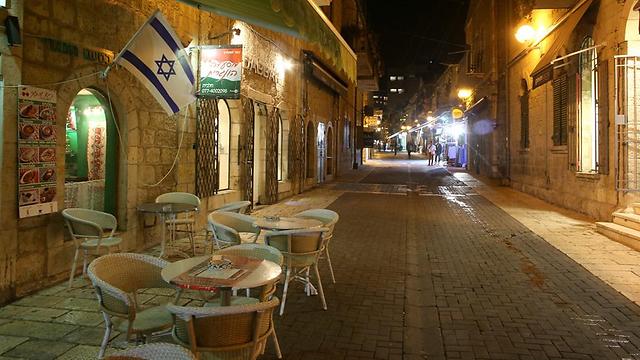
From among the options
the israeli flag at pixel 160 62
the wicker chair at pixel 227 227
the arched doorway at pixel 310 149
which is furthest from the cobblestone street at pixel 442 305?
the arched doorway at pixel 310 149

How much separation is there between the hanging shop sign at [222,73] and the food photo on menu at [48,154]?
349 cm

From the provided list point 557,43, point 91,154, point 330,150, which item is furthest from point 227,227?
point 330,150

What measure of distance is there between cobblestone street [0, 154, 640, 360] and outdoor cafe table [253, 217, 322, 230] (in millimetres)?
830

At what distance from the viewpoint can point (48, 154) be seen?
5.77 metres

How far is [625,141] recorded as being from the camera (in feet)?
31.9

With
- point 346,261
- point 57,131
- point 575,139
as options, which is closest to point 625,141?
point 575,139

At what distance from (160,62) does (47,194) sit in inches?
83.7

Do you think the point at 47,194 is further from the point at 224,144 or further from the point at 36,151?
the point at 224,144

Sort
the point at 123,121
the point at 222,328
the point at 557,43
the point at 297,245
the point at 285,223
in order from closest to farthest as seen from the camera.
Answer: the point at 222,328 < the point at 297,245 < the point at 285,223 < the point at 123,121 < the point at 557,43

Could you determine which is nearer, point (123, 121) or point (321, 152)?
point (123, 121)

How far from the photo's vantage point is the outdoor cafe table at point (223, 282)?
3.20 meters

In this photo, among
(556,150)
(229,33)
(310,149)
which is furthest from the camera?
(310,149)

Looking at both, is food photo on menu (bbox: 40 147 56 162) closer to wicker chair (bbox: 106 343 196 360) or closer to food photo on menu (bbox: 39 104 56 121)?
food photo on menu (bbox: 39 104 56 121)

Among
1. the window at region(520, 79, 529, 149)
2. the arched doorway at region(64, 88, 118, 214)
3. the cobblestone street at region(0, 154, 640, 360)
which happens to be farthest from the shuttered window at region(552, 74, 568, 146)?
the arched doorway at region(64, 88, 118, 214)
